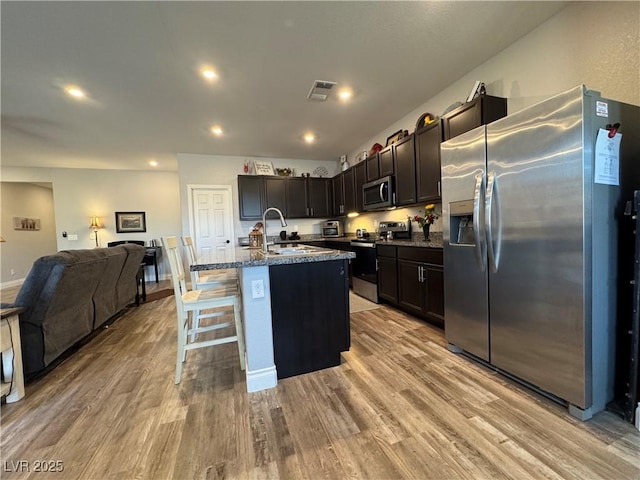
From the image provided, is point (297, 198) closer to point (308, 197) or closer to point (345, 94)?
point (308, 197)

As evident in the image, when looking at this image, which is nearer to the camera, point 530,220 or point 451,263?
point 530,220

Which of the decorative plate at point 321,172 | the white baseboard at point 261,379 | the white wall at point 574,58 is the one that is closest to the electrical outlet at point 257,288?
the white baseboard at point 261,379

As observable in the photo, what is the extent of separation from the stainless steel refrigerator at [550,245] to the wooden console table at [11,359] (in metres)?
3.24

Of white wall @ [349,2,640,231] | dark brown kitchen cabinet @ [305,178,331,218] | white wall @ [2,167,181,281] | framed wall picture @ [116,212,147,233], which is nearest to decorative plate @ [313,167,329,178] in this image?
dark brown kitchen cabinet @ [305,178,331,218]

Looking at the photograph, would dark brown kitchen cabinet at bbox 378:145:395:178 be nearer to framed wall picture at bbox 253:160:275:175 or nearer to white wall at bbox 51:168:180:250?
framed wall picture at bbox 253:160:275:175

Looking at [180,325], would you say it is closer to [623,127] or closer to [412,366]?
[412,366]

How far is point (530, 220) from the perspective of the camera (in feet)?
5.21

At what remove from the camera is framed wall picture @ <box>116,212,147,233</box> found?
6.49 meters

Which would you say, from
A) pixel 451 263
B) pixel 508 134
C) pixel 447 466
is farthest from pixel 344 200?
pixel 447 466

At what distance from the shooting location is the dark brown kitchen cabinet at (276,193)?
5387 mm

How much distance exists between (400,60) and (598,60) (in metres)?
1.49

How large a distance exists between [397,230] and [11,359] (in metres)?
3.80

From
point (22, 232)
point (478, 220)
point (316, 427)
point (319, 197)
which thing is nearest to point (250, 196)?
point (319, 197)

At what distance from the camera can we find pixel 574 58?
2.04 metres
